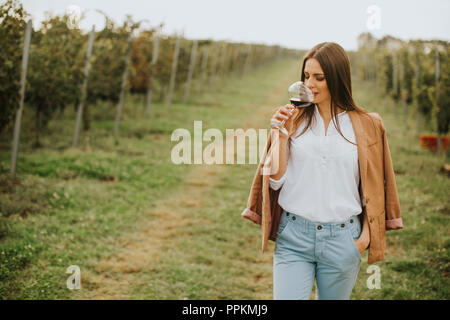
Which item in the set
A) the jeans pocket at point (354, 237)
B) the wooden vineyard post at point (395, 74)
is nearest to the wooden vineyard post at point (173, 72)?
the wooden vineyard post at point (395, 74)

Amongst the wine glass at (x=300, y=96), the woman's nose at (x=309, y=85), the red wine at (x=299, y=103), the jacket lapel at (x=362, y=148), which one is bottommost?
the jacket lapel at (x=362, y=148)

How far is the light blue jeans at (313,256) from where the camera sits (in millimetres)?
2053

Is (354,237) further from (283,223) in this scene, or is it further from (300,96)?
(300,96)

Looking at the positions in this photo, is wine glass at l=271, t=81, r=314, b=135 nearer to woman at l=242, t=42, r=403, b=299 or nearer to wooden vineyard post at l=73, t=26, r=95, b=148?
woman at l=242, t=42, r=403, b=299

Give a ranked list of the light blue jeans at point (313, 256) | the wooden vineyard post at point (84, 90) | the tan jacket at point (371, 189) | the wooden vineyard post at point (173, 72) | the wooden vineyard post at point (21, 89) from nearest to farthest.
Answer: the light blue jeans at point (313, 256) < the tan jacket at point (371, 189) < the wooden vineyard post at point (21, 89) < the wooden vineyard post at point (84, 90) < the wooden vineyard post at point (173, 72)

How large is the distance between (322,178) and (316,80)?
1.72 ft

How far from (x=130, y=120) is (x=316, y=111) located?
9.82m

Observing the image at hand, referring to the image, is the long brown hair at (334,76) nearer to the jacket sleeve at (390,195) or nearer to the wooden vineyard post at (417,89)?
the jacket sleeve at (390,195)

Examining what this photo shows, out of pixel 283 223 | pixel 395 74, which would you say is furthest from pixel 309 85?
pixel 395 74

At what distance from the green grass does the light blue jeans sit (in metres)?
1.71

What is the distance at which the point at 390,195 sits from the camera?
7.40 ft

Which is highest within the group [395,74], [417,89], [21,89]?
[395,74]

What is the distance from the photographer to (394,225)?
2.25 m

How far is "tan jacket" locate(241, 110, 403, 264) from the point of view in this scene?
7.07 ft
